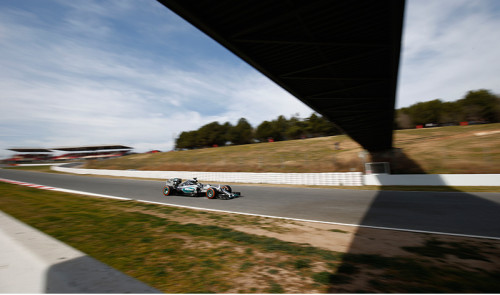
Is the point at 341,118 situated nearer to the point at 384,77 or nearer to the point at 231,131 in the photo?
the point at 384,77

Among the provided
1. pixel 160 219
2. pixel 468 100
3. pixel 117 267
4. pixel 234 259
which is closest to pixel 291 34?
pixel 234 259

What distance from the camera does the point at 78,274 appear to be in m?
3.20

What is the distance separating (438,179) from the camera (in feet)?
48.0

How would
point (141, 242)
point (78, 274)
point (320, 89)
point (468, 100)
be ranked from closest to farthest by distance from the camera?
point (78, 274) → point (141, 242) → point (320, 89) → point (468, 100)

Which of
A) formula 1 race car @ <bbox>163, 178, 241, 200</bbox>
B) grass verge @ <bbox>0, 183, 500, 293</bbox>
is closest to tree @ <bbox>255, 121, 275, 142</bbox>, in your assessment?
formula 1 race car @ <bbox>163, 178, 241, 200</bbox>

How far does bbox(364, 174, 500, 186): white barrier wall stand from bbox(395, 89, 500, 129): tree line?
59.9 meters

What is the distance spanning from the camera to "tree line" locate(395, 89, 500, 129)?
55562 mm

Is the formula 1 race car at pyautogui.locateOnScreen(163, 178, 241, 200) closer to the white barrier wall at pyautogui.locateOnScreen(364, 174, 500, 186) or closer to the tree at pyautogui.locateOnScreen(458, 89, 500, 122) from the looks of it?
the white barrier wall at pyautogui.locateOnScreen(364, 174, 500, 186)

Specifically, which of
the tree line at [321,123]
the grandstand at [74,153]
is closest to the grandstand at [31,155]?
the grandstand at [74,153]

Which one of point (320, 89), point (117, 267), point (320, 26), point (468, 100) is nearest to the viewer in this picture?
point (117, 267)

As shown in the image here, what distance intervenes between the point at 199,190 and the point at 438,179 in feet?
51.4

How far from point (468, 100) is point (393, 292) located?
83.3m

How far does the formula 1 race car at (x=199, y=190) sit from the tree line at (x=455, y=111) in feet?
232

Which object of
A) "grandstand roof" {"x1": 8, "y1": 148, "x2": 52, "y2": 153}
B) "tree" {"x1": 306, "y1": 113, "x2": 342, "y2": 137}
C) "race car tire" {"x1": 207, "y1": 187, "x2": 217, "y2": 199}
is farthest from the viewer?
"grandstand roof" {"x1": 8, "y1": 148, "x2": 52, "y2": 153}
